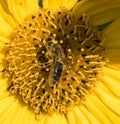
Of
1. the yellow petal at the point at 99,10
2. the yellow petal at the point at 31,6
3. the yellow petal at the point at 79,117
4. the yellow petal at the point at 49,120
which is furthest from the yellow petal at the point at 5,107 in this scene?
the yellow petal at the point at 99,10

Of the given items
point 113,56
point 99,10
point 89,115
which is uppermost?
point 99,10


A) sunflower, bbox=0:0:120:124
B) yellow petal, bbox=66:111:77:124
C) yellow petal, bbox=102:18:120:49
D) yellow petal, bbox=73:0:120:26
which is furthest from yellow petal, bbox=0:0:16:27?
yellow petal, bbox=66:111:77:124

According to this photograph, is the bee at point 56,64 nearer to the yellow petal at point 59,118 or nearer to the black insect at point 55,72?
the black insect at point 55,72


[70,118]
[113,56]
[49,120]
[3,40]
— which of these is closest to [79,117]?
→ [70,118]

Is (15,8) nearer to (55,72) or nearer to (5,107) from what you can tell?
(55,72)

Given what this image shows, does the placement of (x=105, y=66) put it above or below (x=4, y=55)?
below

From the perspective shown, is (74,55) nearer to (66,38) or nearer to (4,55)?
(66,38)

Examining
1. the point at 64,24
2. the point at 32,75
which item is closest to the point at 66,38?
the point at 64,24
